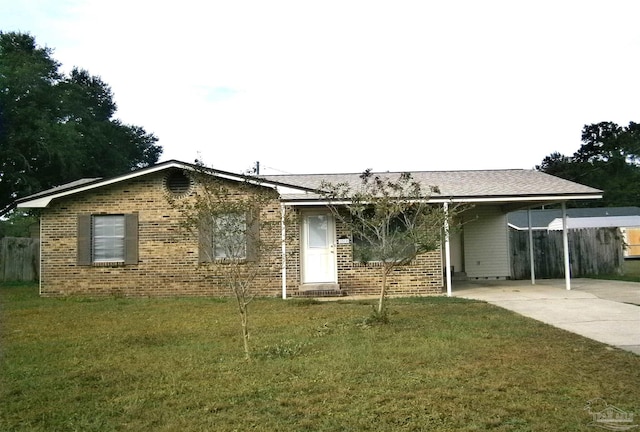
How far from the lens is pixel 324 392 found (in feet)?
18.1

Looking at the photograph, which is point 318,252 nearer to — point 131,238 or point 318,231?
point 318,231

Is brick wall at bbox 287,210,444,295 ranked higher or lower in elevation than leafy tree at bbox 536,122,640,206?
lower

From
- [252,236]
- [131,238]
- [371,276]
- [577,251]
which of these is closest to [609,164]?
[577,251]

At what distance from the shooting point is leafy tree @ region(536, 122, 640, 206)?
166 ft

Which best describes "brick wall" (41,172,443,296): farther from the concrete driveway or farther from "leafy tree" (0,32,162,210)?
"leafy tree" (0,32,162,210)

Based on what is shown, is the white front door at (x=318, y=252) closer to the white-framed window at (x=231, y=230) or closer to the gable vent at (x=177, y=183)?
the gable vent at (x=177, y=183)

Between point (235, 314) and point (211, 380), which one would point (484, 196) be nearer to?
point (235, 314)

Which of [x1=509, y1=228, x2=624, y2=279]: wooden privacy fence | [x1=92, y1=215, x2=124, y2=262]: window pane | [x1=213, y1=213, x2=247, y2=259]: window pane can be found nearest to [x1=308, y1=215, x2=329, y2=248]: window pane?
[x1=92, y1=215, x2=124, y2=262]: window pane

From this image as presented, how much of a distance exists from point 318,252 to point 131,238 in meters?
4.77

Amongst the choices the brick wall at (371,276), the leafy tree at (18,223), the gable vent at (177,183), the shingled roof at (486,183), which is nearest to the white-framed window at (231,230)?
the shingled roof at (486,183)

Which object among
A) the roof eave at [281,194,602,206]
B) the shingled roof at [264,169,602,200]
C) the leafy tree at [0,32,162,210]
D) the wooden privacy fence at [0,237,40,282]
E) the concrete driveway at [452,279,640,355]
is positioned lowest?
the concrete driveway at [452,279,640,355]

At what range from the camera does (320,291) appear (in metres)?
14.4

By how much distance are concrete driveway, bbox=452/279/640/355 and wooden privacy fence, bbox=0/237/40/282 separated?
1420 cm

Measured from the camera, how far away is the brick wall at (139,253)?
48.8 feet
